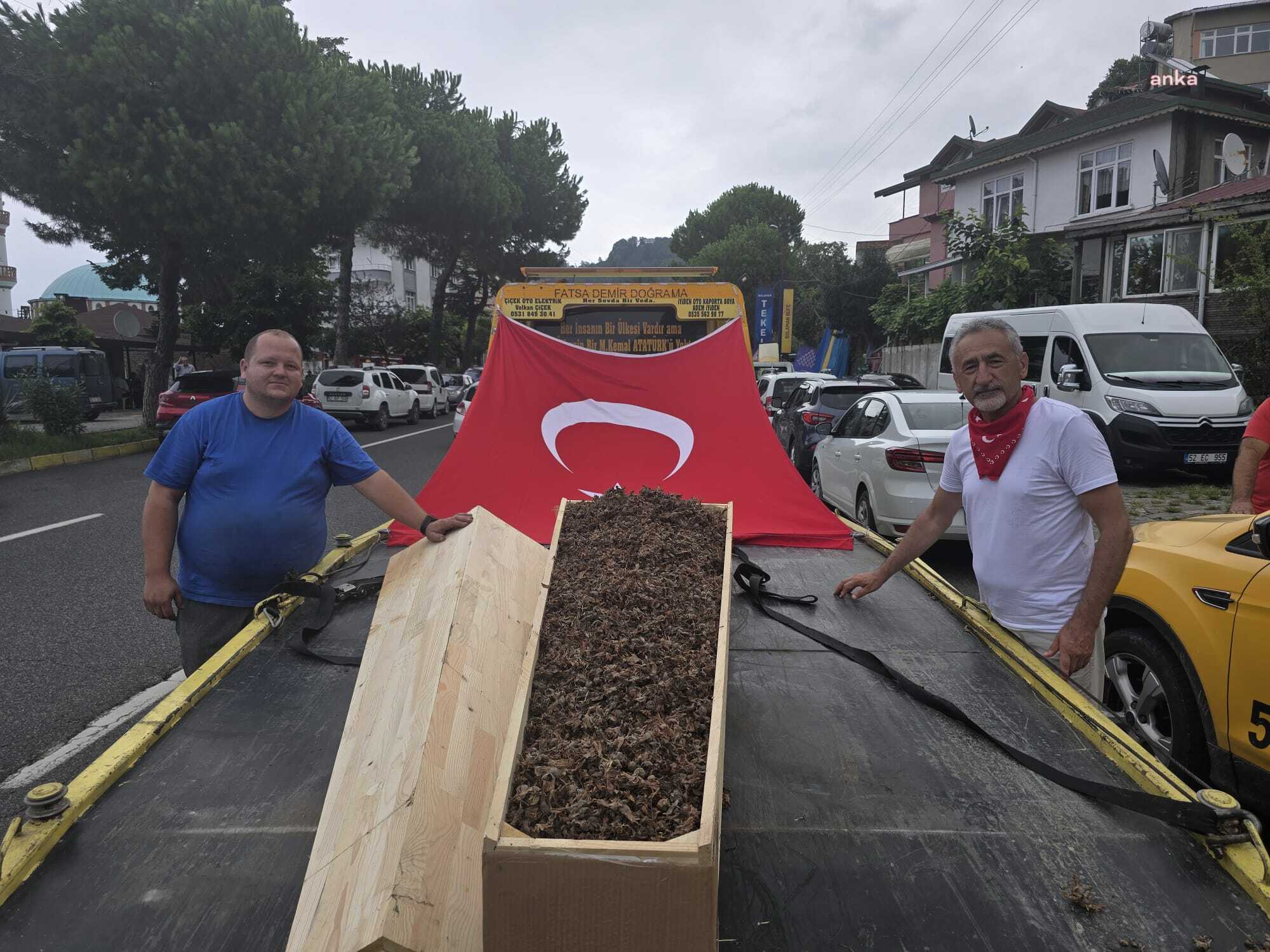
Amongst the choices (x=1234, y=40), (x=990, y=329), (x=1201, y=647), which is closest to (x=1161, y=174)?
(x=1201, y=647)

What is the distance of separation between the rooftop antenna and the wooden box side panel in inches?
1155

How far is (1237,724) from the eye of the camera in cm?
333

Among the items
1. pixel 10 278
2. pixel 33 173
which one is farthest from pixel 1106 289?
pixel 10 278

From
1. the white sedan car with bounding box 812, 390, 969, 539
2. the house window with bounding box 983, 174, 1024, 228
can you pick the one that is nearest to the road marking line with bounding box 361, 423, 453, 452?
the white sedan car with bounding box 812, 390, 969, 539

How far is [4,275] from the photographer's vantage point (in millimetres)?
74625

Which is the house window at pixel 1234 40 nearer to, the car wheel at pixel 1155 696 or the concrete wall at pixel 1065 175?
the concrete wall at pixel 1065 175

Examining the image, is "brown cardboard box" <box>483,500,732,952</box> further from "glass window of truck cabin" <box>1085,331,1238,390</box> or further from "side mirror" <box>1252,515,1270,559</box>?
"glass window of truck cabin" <box>1085,331,1238,390</box>

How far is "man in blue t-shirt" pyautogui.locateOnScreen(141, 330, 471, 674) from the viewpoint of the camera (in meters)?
3.31

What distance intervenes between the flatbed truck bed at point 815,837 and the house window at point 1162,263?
22.5 meters

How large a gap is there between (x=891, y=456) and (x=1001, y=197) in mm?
28578

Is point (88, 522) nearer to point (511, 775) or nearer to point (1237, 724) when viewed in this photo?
point (511, 775)

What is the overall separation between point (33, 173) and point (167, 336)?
440cm

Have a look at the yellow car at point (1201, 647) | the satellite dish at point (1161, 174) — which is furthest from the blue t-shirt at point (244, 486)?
the satellite dish at point (1161, 174)

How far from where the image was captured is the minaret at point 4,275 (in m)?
74.5
